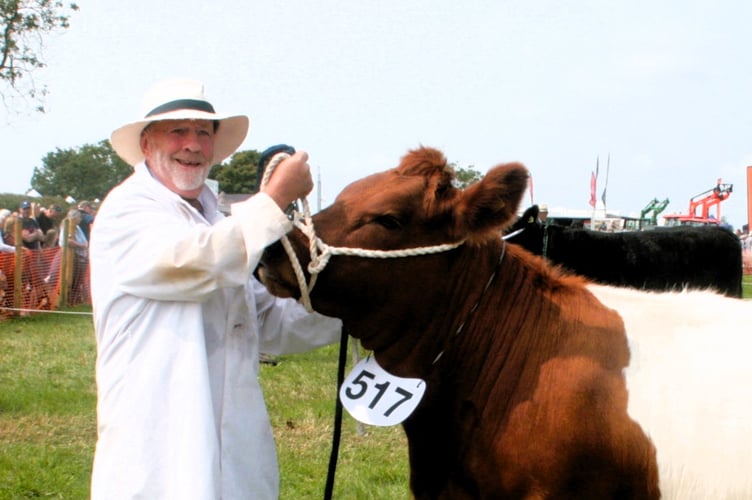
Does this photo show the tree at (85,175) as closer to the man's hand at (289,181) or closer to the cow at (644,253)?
the cow at (644,253)

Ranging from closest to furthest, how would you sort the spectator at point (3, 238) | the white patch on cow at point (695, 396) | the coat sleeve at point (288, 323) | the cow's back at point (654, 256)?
the white patch on cow at point (695, 396) < the coat sleeve at point (288, 323) < the cow's back at point (654, 256) < the spectator at point (3, 238)

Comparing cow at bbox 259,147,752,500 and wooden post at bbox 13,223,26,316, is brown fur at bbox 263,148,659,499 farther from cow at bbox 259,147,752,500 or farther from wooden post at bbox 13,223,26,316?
wooden post at bbox 13,223,26,316

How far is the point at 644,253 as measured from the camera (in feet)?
28.6

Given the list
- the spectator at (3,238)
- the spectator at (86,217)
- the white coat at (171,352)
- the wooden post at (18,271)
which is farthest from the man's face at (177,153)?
the spectator at (86,217)

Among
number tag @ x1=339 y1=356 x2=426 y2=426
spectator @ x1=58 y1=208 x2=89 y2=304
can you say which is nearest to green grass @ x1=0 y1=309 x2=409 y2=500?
number tag @ x1=339 y1=356 x2=426 y2=426

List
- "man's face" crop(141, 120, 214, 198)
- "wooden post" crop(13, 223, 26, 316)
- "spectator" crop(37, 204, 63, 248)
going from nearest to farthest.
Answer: "man's face" crop(141, 120, 214, 198)
"wooden post" crop(13, 223, 26, 316)
"spectator" crop(37, 204, 63, 248)

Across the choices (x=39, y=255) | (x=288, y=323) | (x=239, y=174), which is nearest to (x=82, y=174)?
(x=239, y=174)

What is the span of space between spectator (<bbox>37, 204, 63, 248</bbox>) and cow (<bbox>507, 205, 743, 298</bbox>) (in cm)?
1383

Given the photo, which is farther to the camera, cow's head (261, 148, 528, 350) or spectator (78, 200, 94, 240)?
spectator (78, 200, 94, 240)

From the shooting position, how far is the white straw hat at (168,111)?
123 inches

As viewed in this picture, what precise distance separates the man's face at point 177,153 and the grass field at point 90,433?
3.01 metres

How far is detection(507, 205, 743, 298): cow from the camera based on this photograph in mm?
7824

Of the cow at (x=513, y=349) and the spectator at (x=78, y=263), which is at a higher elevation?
the cow at (x=513, y=349)

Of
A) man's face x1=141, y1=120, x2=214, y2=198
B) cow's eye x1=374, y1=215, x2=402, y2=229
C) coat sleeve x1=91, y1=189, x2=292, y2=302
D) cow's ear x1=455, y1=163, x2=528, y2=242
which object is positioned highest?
man's face x1=141, y1=120, x2=214, y2=198
